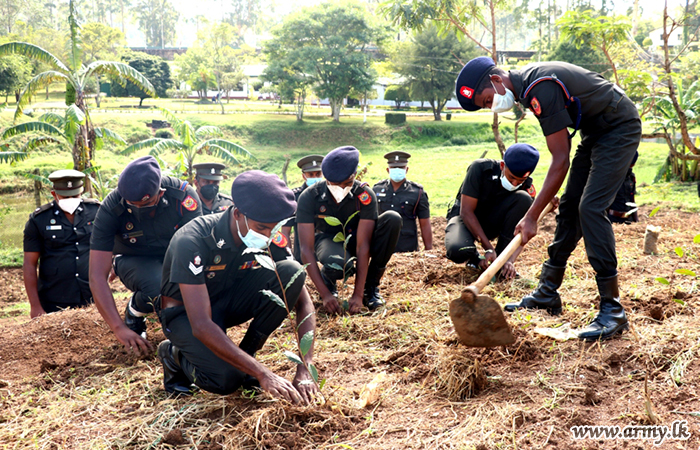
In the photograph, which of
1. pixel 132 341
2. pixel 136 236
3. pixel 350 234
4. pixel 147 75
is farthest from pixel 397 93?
pixel 132 341

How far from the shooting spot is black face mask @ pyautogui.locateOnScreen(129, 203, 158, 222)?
13.0ft

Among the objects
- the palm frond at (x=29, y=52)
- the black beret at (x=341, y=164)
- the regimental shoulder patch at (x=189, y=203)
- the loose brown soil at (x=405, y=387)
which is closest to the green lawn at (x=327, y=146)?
the palm frond at (x=29, y=52)

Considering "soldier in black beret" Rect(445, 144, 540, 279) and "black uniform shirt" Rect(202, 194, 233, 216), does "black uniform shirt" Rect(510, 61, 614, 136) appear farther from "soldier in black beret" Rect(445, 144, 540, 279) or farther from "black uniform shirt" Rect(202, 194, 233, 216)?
"black uniform shirt" Rect(202, 194, 233, 216)

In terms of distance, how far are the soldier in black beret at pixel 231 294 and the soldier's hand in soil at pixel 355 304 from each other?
42.9 inches

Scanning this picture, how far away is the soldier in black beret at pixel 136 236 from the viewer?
350 cm

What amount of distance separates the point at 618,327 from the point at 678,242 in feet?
9.52

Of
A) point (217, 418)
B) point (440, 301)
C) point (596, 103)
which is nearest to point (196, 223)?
point (217, 418)

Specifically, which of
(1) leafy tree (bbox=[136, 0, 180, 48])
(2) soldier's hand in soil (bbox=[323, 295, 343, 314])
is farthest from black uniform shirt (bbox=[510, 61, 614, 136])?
(1) leafy tree (bbox=[136, 0, 180, 48])

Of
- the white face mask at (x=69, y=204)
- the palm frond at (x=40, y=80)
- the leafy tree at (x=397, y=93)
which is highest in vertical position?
the leafy tree at (x=397, y=93)

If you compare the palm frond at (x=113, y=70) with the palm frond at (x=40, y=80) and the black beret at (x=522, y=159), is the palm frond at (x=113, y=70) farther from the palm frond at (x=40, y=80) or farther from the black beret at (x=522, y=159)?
the black beret at (x=522, y=159)

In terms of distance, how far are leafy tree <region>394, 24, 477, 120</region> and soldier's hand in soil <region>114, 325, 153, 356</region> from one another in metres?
28.8

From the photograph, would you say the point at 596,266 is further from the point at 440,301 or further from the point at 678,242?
the point at 678,242

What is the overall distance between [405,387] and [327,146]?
894 inches

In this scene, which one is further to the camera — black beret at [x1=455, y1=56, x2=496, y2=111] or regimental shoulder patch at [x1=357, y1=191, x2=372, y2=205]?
regimental shoulder patch at [x1=357, y1=191, x2=372, y2=205]
